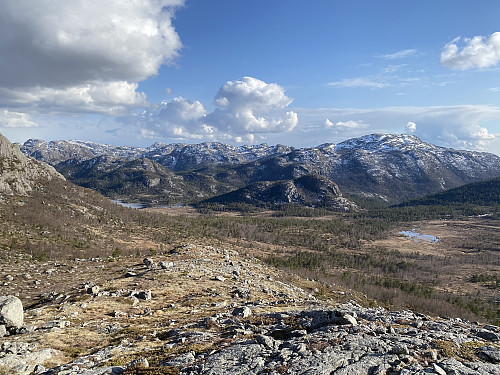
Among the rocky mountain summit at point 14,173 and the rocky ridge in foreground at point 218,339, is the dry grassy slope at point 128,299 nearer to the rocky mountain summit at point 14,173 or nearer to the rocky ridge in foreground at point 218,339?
the rocky ridge in foreground at point 218,339

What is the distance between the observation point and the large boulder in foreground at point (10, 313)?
2753cm

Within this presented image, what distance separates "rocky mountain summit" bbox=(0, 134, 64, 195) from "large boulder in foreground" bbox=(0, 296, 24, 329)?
15970cm

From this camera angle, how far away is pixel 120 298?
4097 centimetres

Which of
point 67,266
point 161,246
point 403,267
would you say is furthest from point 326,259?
point 67,266

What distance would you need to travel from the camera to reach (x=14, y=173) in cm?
16662

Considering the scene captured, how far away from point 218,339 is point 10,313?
21946 millimetres

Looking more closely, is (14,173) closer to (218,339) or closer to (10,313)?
(10,313)

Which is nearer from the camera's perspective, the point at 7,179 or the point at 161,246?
the point at 161,246

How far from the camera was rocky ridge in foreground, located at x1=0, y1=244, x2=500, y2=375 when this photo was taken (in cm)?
1877

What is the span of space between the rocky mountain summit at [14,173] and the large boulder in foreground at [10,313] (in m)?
160

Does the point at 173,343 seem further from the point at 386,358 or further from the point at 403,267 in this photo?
the point at 403,267

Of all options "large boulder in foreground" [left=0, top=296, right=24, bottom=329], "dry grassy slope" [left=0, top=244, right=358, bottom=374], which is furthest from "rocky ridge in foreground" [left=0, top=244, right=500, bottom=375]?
"large boulder in foreground" [left=0, top=296, right=24, bottom=329]

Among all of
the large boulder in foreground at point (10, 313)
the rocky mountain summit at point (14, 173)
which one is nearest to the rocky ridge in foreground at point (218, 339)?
the large boulder in foreground at point (10, 313)

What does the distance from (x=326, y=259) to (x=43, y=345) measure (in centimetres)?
18912
